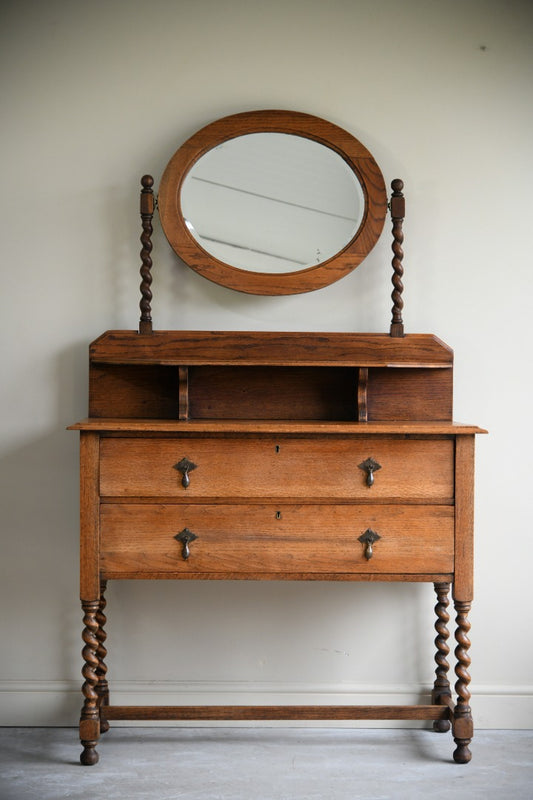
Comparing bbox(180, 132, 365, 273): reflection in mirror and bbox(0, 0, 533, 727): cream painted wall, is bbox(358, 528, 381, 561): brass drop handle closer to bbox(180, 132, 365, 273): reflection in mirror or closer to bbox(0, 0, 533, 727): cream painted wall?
bbox(0, 0, 533, 727): cream painted wall

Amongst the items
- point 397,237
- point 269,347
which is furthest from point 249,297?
point 397,237

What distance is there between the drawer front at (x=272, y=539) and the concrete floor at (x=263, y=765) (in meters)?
0.65

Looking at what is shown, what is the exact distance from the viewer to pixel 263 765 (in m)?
2.30

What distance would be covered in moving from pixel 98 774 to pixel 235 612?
709mm

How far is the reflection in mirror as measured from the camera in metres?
2.58

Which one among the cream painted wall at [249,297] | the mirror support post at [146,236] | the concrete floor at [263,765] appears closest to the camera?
the concrete floor at [263,765]

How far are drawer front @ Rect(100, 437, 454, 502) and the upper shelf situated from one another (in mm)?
462

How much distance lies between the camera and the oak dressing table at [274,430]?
A: 218 centimetres

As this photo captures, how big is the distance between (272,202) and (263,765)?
6.33 feet

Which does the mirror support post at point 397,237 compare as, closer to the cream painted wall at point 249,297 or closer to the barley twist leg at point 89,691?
the cream painted wall at point 249,297

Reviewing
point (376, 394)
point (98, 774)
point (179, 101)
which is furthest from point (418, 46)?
point (98, 774)

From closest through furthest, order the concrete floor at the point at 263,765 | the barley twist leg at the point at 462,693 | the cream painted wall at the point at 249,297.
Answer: the concrete floor at the point at 263,765 → the barley twist leg at the point at 462,693 → the cream painted wall at the point at 249,297

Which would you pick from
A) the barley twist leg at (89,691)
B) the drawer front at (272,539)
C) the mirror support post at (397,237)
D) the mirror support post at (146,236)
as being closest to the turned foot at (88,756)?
the barley twist leg at (89,691)

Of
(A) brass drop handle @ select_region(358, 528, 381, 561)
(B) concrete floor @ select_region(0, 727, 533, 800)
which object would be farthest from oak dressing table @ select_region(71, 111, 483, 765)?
(B) concrete floor @ select_region(0, 727, 533, 800)
